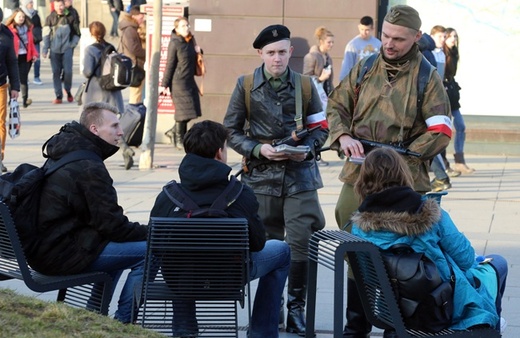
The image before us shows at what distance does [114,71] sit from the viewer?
12922mm

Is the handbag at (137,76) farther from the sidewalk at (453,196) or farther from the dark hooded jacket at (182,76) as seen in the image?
the sidewalk at (453,196)

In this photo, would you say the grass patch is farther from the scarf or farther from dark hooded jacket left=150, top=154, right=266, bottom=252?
the scarf

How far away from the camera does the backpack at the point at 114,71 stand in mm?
12844

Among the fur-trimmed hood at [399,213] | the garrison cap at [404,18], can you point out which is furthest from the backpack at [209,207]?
the garrison cap at [404,18]

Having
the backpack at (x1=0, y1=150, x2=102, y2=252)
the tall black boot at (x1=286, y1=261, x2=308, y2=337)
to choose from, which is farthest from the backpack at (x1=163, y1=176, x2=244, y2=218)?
the tall black boot at (x1=286, y1=261, x2=308, y2=337)

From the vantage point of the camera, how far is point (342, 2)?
50.7ft

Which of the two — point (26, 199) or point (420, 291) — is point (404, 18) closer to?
point (420, 291)

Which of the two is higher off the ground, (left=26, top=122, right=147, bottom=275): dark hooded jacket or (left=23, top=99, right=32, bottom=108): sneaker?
(left=26, top=122, right=147, bottom=275): dark hooded jacket

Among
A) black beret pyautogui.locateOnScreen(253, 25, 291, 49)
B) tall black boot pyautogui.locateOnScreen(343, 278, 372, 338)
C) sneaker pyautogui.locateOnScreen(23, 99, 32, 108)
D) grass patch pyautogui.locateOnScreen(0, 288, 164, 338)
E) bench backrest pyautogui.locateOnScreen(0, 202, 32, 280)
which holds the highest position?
black beret pyautogui.locateOnScreen(253, 25, 291, 49)

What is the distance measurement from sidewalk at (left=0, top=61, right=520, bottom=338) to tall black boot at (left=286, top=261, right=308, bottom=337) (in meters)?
0.08

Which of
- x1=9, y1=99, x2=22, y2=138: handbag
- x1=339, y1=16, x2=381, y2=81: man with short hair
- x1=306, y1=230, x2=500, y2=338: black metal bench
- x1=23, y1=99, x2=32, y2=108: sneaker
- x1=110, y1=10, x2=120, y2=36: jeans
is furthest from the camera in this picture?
x1=110, y1=10, x2=120, y2=36: jeans

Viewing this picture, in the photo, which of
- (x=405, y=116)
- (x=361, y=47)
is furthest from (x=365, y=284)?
(x=361, y=47)

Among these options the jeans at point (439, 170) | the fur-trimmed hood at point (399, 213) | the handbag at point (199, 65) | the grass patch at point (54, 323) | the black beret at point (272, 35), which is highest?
the black beret at point (272, 35)

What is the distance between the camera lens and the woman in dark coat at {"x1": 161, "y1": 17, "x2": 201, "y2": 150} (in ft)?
46.6
